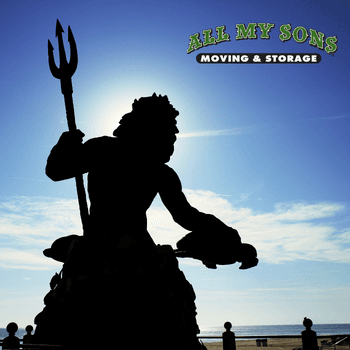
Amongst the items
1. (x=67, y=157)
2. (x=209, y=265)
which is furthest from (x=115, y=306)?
(x=67, y=157)

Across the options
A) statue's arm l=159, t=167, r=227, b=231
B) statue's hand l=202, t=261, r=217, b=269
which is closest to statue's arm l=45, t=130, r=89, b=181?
statue's arm l=159, t=167, r=227, b=231

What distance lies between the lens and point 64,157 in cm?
261

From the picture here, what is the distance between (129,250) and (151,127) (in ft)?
3.21

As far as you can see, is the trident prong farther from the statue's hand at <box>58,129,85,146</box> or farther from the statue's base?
the statue's base

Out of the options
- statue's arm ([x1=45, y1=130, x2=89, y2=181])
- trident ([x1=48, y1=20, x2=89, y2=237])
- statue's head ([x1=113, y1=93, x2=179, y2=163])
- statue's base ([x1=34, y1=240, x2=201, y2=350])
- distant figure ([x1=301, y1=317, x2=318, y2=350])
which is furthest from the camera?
distant figure ([x1=301, y1=317, x2=318, y2=350])

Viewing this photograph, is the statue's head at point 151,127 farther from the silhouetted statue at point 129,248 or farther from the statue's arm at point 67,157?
the statue's arm at point 67,157

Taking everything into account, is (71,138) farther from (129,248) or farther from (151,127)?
(129,248)

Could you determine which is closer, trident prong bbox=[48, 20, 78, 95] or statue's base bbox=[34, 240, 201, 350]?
statue's base bbox=[34, 240, 201, 350]

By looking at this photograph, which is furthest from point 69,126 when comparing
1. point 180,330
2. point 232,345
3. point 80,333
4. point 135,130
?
point 232,345

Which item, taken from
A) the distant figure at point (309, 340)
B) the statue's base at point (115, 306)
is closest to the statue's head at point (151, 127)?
the statue's base at point (115, 306)

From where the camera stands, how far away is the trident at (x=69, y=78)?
8.92 ft

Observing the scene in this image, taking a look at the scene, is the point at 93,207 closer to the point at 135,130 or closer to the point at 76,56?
the point at 135,130

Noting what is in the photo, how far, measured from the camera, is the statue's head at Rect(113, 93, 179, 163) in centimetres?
284

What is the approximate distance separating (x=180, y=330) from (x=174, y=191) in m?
1.05
